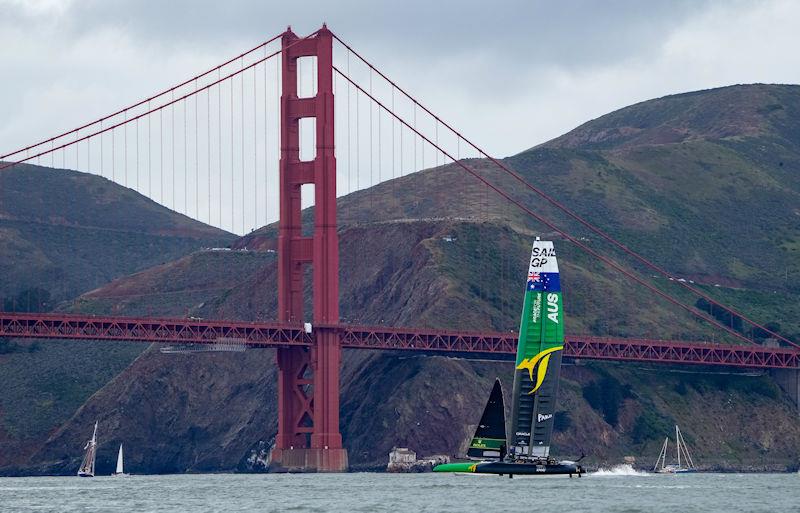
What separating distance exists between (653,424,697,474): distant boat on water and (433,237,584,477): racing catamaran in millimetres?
47288

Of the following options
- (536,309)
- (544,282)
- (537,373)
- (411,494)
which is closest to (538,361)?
(537,373)

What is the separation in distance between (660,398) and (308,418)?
27748 mm

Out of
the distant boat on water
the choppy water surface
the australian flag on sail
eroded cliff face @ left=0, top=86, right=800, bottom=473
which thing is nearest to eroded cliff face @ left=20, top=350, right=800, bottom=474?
eroded cliff face @ left=0, top=86, right=800, bottom=473

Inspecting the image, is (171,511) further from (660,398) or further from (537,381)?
(660,398)

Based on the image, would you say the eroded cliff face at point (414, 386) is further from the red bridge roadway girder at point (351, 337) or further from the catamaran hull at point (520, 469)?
the catamaran hull at point (520, 469)

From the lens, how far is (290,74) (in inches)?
5369

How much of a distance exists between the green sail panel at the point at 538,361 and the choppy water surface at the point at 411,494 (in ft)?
8.51

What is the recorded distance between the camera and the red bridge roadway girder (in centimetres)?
12606

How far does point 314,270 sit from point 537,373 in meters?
38.7

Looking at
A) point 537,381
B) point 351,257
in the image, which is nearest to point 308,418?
point 351,257

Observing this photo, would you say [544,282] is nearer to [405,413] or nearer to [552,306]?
[552,306]

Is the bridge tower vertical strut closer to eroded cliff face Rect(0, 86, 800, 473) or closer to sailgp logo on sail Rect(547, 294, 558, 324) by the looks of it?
eroded cliff face Rect(0, 86, 800, 473)

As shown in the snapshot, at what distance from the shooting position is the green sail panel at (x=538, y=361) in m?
93.2

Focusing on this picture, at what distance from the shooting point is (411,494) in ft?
317
